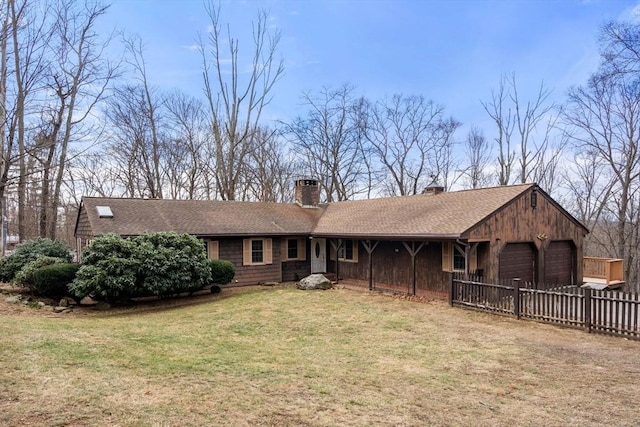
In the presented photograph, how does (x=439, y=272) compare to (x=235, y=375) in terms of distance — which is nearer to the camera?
(x=235, y=375)

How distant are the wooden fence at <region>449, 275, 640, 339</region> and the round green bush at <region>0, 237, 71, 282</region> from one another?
15.2 meters

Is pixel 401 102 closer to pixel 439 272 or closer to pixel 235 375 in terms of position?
pixel 439 272

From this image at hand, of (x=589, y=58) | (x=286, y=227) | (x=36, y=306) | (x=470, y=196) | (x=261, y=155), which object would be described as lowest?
(x=36, y=306)

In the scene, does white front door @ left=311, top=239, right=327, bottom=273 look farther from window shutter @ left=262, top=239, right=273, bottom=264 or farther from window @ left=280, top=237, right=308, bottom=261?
window shutter @ left=262, top=239, right=273, bottom=264

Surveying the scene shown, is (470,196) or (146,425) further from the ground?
(470,196)

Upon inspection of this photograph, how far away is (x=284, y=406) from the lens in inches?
196

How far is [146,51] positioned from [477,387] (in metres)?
29.5

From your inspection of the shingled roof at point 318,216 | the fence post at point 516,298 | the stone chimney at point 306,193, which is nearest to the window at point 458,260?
the shingled roof at point 318,216

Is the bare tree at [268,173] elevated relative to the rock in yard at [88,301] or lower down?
elevated

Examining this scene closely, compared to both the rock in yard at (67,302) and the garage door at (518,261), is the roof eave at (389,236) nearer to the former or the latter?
the garage door at (518,261)

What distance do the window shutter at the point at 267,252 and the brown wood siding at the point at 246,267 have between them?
167 mm

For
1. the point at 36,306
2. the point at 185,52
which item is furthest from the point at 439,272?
the point at 185,52

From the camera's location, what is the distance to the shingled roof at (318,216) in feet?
46.8

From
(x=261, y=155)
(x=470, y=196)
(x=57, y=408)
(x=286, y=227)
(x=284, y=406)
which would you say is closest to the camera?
(x=57, y=408)
